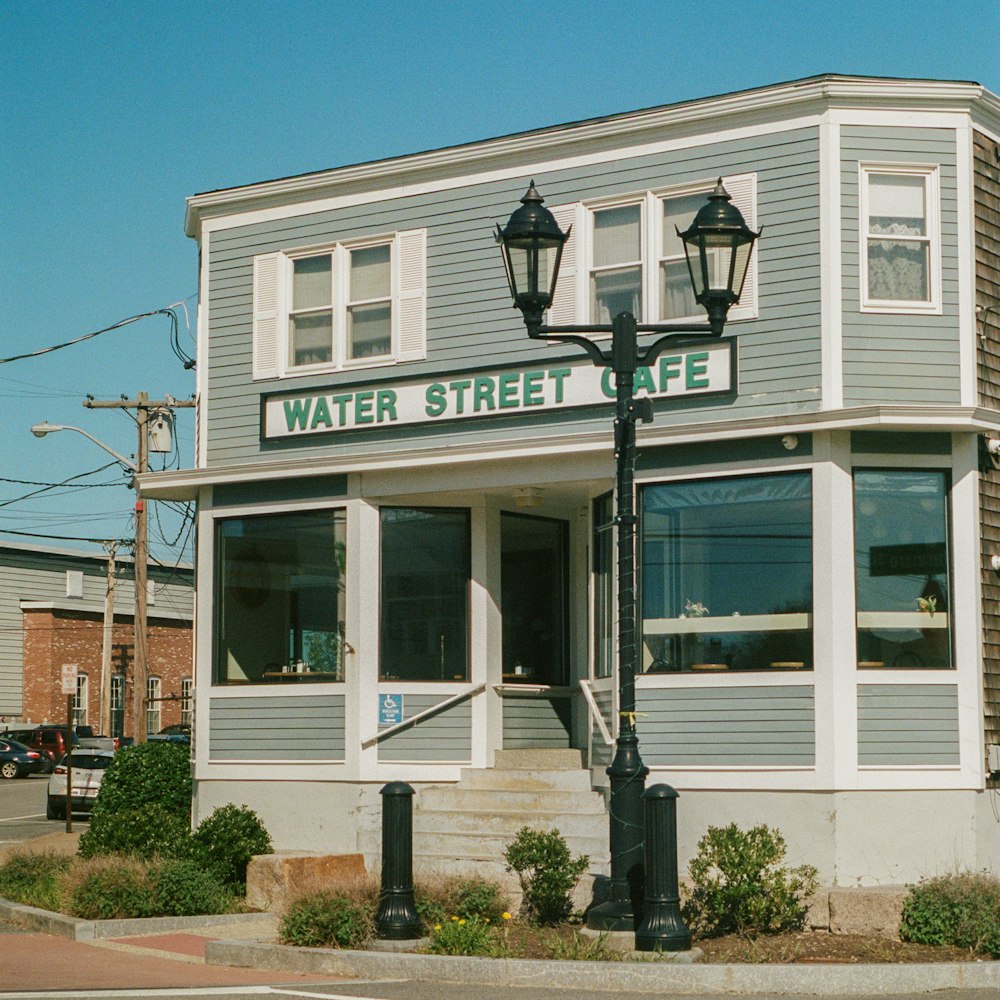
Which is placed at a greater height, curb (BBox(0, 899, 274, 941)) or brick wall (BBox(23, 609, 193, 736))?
brick wall (BBox(23, 609, 193, 736))

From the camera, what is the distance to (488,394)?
1609 centimetres

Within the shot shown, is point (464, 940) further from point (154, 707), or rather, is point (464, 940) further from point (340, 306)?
point (154, 707)

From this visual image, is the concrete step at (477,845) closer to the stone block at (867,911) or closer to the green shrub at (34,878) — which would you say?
the stone block at (867,911)

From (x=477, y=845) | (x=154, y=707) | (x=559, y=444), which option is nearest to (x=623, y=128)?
(x=559, y=444)

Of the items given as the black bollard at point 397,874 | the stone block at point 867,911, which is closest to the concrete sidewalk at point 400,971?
the black bollard at point 397,874

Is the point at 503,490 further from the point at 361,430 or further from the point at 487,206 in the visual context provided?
the point at 487,206

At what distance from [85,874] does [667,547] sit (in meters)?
6.23

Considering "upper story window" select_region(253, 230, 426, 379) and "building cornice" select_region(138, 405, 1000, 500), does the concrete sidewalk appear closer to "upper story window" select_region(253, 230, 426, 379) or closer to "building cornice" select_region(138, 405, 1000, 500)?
"building cornice" select_region(138, 405, 1000, 500)

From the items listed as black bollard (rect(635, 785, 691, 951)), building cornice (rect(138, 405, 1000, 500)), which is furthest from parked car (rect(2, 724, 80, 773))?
black bollard (rect(635, 785, 691, 951))

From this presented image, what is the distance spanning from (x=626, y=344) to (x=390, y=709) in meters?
5.97

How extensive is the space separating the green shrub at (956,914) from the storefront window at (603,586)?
4.19 metres

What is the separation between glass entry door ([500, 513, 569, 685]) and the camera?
1714 centimetres

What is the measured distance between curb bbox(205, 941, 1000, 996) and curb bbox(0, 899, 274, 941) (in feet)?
10.7

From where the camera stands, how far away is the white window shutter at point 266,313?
57.5 feet
